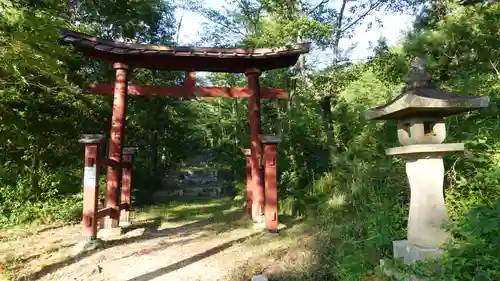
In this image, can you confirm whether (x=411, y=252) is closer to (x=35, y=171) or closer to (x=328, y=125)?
(x=328, y=125)

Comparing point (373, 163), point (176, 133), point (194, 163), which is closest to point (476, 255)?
point (373, 163)

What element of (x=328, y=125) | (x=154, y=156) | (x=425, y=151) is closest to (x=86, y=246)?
(x=425, y=151)

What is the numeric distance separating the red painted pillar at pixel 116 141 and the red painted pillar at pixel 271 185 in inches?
107

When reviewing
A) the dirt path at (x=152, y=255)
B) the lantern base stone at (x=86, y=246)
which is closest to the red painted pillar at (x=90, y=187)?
the lantern base stone at (x=86, y=246)

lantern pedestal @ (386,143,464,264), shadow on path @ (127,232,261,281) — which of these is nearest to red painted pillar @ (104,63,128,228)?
shadow on path @ (127,232,261,281)

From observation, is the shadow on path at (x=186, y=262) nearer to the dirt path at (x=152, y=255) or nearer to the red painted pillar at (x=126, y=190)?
the dirt path at (x=152, y=255)

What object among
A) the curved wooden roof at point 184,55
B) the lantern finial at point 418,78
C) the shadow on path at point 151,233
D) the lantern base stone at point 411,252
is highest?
the curved wooden roof at point 184,55

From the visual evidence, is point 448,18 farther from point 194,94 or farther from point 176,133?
point 176,133

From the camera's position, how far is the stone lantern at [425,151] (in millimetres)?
2906

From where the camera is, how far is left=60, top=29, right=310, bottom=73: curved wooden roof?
19.8 ft

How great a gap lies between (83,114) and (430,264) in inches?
351

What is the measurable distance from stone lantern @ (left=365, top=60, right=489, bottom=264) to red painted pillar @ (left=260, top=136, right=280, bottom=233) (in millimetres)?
2845

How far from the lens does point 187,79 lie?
682 cm

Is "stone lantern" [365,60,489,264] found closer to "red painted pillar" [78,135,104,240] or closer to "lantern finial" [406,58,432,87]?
"lantern finial" [406,58,432,87]
